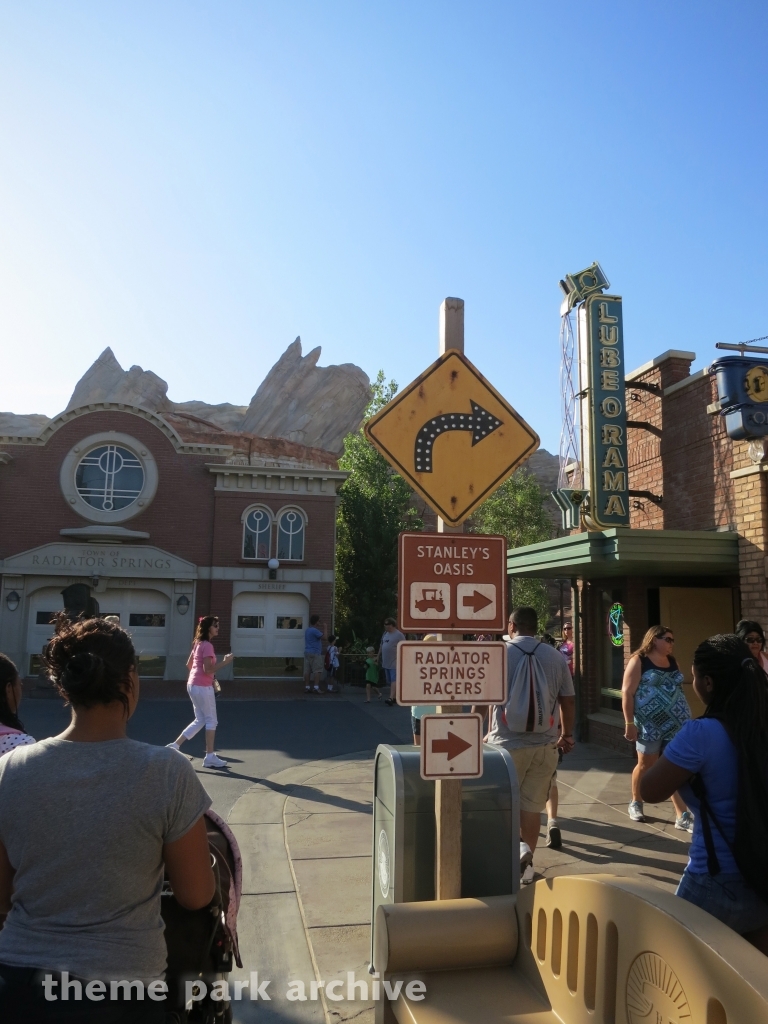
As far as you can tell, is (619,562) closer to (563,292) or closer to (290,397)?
(563,292)

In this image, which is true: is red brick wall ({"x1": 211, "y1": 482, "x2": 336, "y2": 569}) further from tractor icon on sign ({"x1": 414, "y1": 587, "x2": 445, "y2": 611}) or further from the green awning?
tractor icon on sign ({"x1": 414, "y1": 587, "x2": 445, "y2": 611})

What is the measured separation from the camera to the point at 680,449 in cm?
1006

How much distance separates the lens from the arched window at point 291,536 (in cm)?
2336

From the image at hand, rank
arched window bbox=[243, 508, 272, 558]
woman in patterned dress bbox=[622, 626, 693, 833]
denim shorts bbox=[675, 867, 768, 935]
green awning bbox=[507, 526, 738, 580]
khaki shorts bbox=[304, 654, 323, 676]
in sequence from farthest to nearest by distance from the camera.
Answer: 1. arched window bbox=[243, 508, 272, 558]
2. khaki shorts bbox=[304, 654, 323, 676]
3. green awning bbox=[507, 526, 738, 580]
4. woman in patterned dress bbox=[622, 626, 693, 833]
5. denim shorts bbox=[675, 867, 768, 935]

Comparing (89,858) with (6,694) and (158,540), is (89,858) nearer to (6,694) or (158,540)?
(6,694)

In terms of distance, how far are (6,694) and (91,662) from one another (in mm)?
1639

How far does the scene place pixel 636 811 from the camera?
6.97 m

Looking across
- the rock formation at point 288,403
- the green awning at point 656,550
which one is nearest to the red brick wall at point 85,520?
the green awning at point 656,550

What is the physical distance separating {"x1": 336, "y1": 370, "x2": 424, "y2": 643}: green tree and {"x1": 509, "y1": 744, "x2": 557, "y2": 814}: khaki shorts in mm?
24700

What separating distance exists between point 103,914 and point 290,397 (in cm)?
9035

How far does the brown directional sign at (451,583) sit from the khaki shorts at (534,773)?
2263 millimetres

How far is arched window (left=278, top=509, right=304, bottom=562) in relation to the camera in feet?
76.6

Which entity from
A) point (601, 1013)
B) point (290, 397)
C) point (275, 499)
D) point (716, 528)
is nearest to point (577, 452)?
point (716, 528)

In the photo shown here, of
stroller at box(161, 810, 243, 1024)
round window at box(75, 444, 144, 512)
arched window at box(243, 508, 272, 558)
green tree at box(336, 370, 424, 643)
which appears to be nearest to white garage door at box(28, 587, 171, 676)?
round window at box(75, 444, 144, 512)
